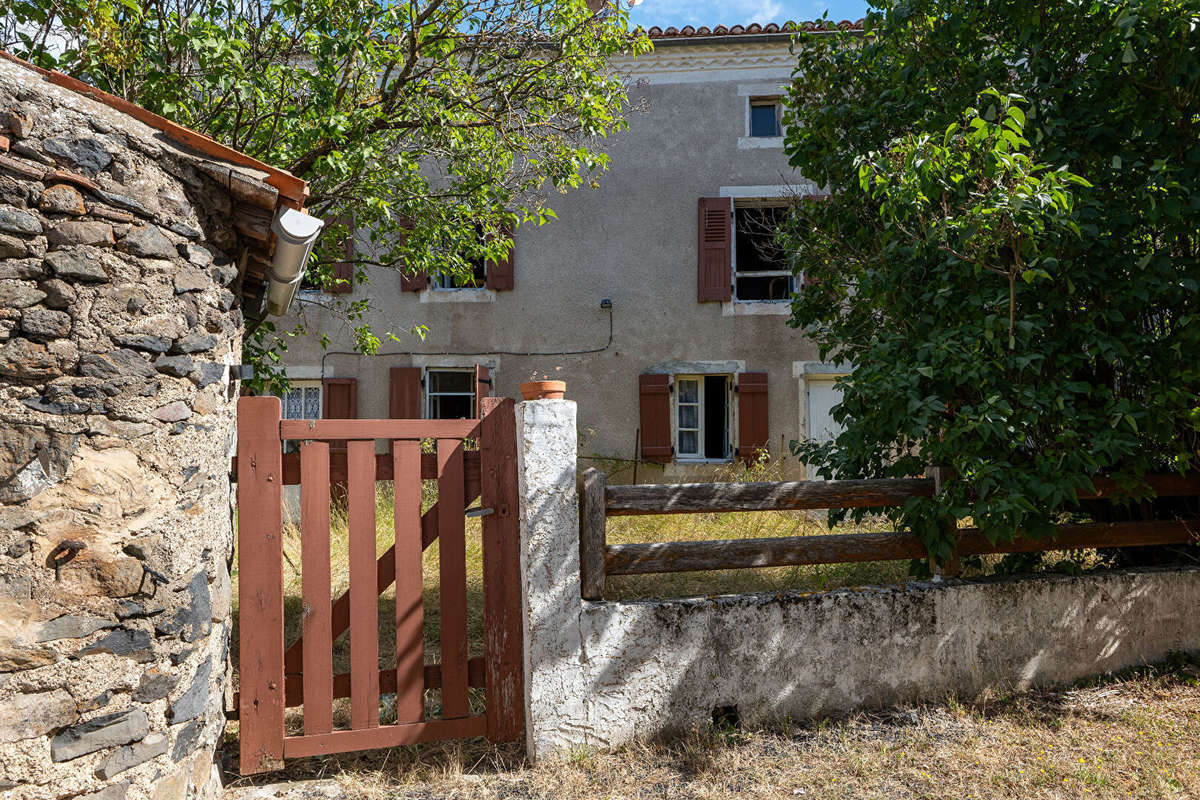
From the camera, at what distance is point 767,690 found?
12.0ft

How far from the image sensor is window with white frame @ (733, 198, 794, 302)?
10.4 meters

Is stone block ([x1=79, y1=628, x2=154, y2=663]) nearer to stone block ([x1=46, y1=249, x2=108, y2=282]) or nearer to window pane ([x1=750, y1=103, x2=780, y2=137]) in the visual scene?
stone block ([x1=46, y1=249, x2=108, y2=282])

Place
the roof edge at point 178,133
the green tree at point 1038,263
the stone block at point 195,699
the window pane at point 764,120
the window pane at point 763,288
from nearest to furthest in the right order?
1. the roof edge at point 178,133
2. the stone block at point 195,699
3. the green tree at point 1038,263
4. the window pane at point 764,120
5. the window pane at point 763,288

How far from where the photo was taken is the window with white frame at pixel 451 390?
1052cm

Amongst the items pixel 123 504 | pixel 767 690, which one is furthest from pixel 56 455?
pixel 767 690

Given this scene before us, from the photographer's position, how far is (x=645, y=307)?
10359 millimetres

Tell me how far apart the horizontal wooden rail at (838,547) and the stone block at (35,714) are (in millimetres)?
2175

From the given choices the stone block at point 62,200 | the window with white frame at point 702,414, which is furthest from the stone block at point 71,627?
the window with white frame at point 702,414

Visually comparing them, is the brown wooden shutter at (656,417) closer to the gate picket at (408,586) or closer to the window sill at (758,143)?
the window sill at (758,143)

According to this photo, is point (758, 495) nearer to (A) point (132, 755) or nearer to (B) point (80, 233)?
(A) point (132, 755)

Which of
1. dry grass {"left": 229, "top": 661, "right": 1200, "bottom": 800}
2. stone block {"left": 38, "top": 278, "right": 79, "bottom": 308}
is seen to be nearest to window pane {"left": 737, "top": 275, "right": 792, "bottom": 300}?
dry grass {"left": 229, "top": 661, "right": 1200, "bottom": 800}

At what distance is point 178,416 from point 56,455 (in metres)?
0.40

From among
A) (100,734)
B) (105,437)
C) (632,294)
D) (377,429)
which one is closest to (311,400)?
(632,294)

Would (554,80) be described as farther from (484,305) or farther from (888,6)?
(484,305)
